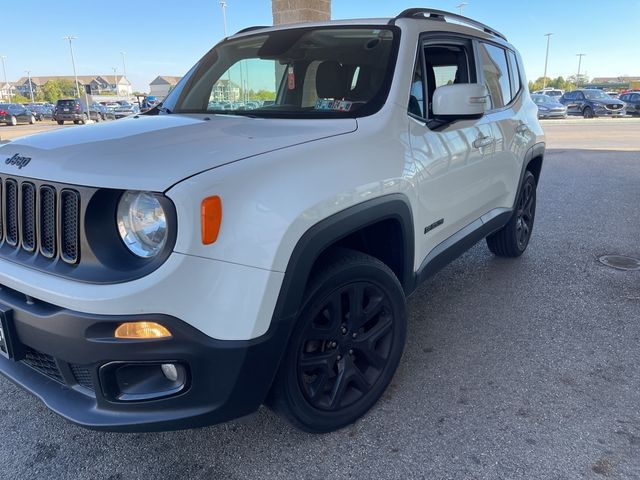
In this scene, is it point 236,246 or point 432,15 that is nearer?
point 236,246

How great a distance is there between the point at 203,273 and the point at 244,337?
276 mm

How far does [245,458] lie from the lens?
2.31 m

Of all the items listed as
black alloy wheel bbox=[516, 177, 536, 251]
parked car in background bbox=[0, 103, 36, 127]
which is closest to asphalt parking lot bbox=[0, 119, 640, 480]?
black alloy wheel bbox=[516, 177, 536, 251]

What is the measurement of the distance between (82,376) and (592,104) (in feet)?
105

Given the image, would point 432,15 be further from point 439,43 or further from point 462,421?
point 462,421

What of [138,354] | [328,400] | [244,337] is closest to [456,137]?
[328,400]

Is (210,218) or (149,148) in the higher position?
(149,148)

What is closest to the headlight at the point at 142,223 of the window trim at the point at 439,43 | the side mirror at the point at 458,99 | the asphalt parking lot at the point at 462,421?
the asphalt parking lot at the point at 462,421

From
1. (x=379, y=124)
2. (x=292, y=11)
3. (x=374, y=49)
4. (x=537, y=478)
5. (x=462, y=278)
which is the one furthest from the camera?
(x=292, y=11)

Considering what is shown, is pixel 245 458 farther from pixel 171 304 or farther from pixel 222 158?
pixel 222 158

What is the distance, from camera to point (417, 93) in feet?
9.63

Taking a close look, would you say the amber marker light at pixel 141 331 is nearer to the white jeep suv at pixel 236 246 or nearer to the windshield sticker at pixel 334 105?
the white jeep suv at pixel 236 246

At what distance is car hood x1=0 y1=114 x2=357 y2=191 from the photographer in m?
1.80

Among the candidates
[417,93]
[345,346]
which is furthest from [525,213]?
Result: [345,346]
